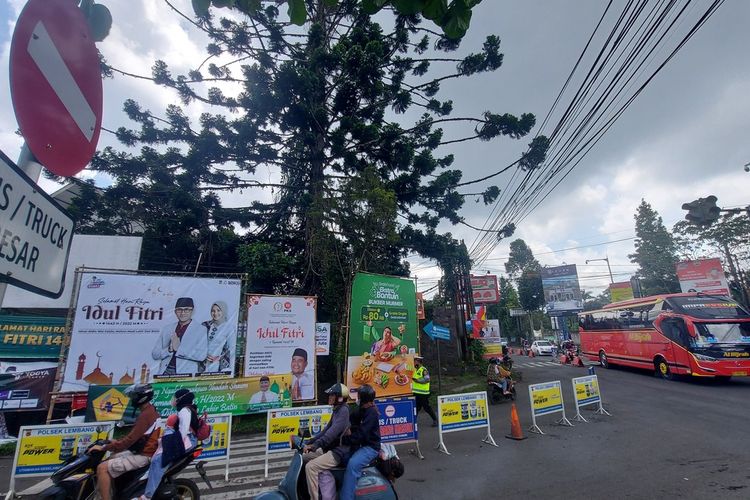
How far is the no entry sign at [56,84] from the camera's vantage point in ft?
4.15

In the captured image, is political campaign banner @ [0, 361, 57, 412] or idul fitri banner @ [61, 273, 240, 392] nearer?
Result: political campaign banner @ [0, 361, 57, 412]

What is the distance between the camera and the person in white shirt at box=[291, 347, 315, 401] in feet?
34.5

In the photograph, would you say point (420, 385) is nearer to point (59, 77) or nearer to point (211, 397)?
point (211, 397)

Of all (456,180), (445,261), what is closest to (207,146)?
(456,180)

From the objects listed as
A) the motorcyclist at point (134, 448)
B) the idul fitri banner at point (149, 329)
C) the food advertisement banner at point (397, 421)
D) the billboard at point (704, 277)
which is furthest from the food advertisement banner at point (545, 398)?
the billboard at point (704, 277)

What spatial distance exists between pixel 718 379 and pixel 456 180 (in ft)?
42.2

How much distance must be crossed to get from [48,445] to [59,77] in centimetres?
648

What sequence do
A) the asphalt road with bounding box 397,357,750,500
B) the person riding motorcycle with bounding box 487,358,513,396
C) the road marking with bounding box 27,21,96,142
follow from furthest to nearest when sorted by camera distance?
the person riding motorcycle with bounding box 487,358,513,396, the asphalt road with bounding box 397,357,750,500, the road marking with bounding box 27,21,96,142

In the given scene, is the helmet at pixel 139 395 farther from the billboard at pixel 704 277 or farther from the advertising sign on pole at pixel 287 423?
the billboard at pixel 704 277

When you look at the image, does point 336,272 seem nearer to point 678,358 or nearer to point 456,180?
point 456,180

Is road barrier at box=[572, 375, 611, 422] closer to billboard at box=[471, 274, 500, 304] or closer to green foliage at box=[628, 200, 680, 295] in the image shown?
billboard at box=[471, 274, 500, 304]

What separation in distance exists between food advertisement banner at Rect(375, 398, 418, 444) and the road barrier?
4526mm

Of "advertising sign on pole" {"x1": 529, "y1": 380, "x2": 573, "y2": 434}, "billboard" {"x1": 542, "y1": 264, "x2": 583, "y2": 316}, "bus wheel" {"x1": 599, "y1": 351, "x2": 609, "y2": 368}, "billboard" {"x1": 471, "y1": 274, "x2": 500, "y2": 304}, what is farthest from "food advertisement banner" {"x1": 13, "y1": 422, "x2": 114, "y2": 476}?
"billboard" {"x1": 542, "y1": 264, "x2": 583, "y2": 316}

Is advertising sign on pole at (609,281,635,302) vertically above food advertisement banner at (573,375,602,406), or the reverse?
advertising sign on pole at (609,281,635,302)
